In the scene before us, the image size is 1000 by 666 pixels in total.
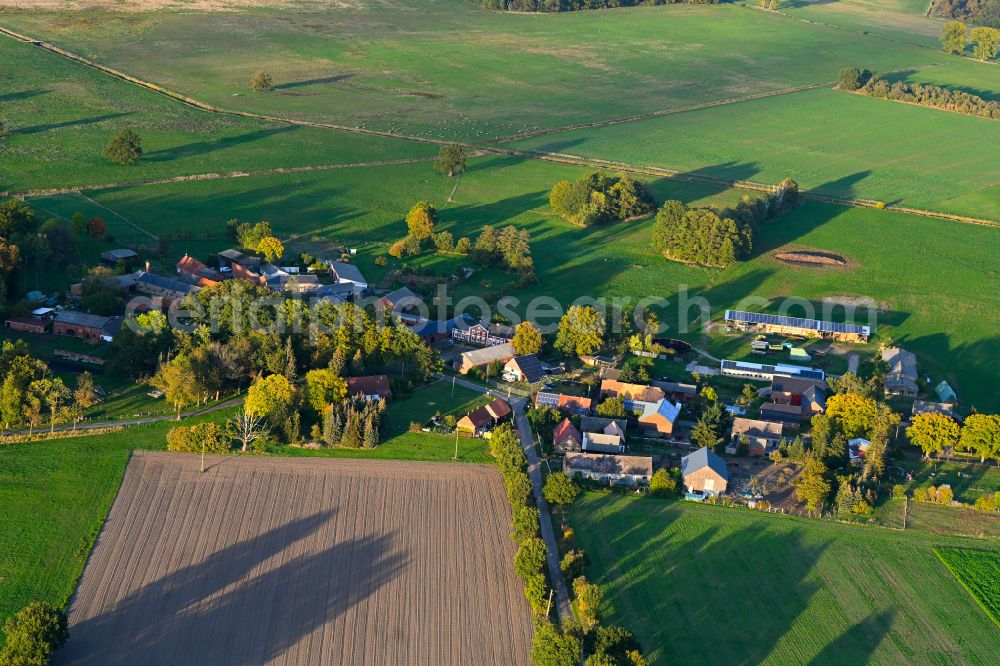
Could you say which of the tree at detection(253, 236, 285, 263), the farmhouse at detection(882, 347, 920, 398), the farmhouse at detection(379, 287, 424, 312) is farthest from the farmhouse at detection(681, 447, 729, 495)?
the tree at detection(253, 236, 285, 263)

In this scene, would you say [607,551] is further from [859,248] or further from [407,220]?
[859,248]

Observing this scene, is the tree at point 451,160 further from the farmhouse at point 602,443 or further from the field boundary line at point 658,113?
the farmhouse at point 602,443

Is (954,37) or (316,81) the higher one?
(954,37)

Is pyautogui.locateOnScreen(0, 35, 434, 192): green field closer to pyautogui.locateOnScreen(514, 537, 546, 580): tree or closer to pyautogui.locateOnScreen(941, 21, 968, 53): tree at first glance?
pyautogui.locateOnScreen(514, 537, 546, 580): tree

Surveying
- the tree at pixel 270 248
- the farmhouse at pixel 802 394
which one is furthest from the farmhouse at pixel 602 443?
the tree at pixel 270 248

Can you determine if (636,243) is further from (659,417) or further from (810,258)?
(659,417)

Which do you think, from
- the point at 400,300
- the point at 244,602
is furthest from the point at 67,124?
the point at 244,602
